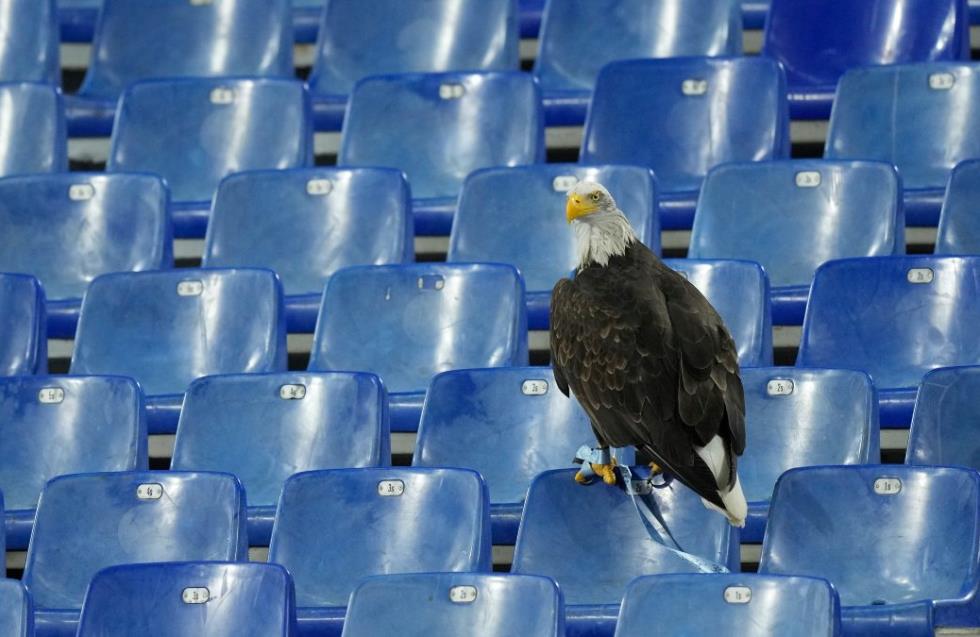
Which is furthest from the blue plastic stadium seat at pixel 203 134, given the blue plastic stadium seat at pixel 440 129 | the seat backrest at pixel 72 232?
the seat backrest at pixel 72 232

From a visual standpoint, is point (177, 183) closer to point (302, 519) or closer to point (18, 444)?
point (18, 444)

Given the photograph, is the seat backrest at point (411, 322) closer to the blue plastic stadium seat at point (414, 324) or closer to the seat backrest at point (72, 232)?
the blue plastic stadium seat at point (414, 324)

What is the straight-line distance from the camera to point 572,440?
5.12m

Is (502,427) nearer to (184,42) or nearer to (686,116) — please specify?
(686,116)

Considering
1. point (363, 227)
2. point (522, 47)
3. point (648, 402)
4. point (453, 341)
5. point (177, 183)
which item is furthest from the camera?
point (522, 47)

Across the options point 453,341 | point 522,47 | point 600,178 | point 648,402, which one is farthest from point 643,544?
point 522,47

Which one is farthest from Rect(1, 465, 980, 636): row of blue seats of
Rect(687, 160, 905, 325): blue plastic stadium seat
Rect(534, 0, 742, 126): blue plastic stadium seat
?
Rect(534, 0, 742, 126): blue plastic stadium seat

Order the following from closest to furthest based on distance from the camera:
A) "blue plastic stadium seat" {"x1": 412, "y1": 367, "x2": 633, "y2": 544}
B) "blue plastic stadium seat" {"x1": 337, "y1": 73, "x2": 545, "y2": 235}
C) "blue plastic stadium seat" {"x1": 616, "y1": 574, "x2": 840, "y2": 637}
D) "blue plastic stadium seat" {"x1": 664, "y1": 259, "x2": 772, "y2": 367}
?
"blue plastic stadium seat" {"x1": 616, "y1": 574, "x2": 840, "y2": 637}, "blue plastic stadium seat" {"x1": 412, "y1": 367, "x2": 633, "y2": 544}, "blue plastic stadium seat" {"x1": 664, "y1": 259, "x2": 772, "y2": 367}, "blue plastic stadium seat" {"x1": 337, "y1": 73, "x2": 545, "y2": 235}

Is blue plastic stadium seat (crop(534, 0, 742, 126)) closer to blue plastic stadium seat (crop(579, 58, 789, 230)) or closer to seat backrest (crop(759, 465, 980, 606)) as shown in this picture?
blue plastic stadium seat (crop(579, 58, 789, 230))

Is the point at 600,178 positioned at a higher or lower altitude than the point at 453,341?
higher

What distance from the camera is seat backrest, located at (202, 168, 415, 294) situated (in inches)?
243

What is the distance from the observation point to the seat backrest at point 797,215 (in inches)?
229

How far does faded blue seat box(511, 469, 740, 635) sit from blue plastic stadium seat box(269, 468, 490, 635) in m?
0.12

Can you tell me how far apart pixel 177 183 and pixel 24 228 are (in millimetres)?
596
